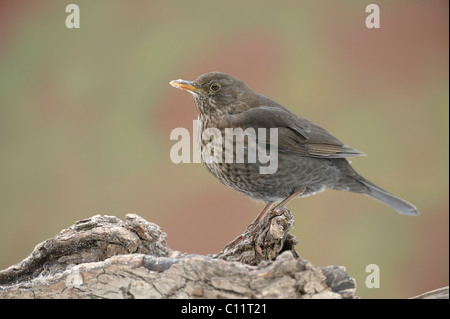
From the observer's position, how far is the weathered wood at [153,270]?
2.01 m

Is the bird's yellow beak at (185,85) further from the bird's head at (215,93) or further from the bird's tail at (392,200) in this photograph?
the bird's tail at (392,200)

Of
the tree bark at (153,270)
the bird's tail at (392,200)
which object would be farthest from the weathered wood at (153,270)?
the bird's tail at (392,200)

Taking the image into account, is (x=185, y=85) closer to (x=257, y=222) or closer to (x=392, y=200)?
(x=257, y=222)

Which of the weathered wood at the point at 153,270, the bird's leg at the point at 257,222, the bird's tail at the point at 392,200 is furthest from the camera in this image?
the bird's tail at the point at 392,200

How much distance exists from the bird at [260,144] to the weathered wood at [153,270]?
1.18ft

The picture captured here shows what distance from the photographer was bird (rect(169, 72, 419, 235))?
9.78 feet

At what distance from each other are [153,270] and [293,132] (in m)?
1.42

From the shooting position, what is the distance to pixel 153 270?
84.4 inches

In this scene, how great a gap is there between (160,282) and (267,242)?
666 mm

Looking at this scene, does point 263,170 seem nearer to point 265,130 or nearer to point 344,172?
point 265,130

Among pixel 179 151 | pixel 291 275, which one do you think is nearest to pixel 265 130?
pixel 179 151

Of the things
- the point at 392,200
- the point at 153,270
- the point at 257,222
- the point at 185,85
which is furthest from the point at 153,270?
the point at 392,200

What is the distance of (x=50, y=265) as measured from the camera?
256 cm
